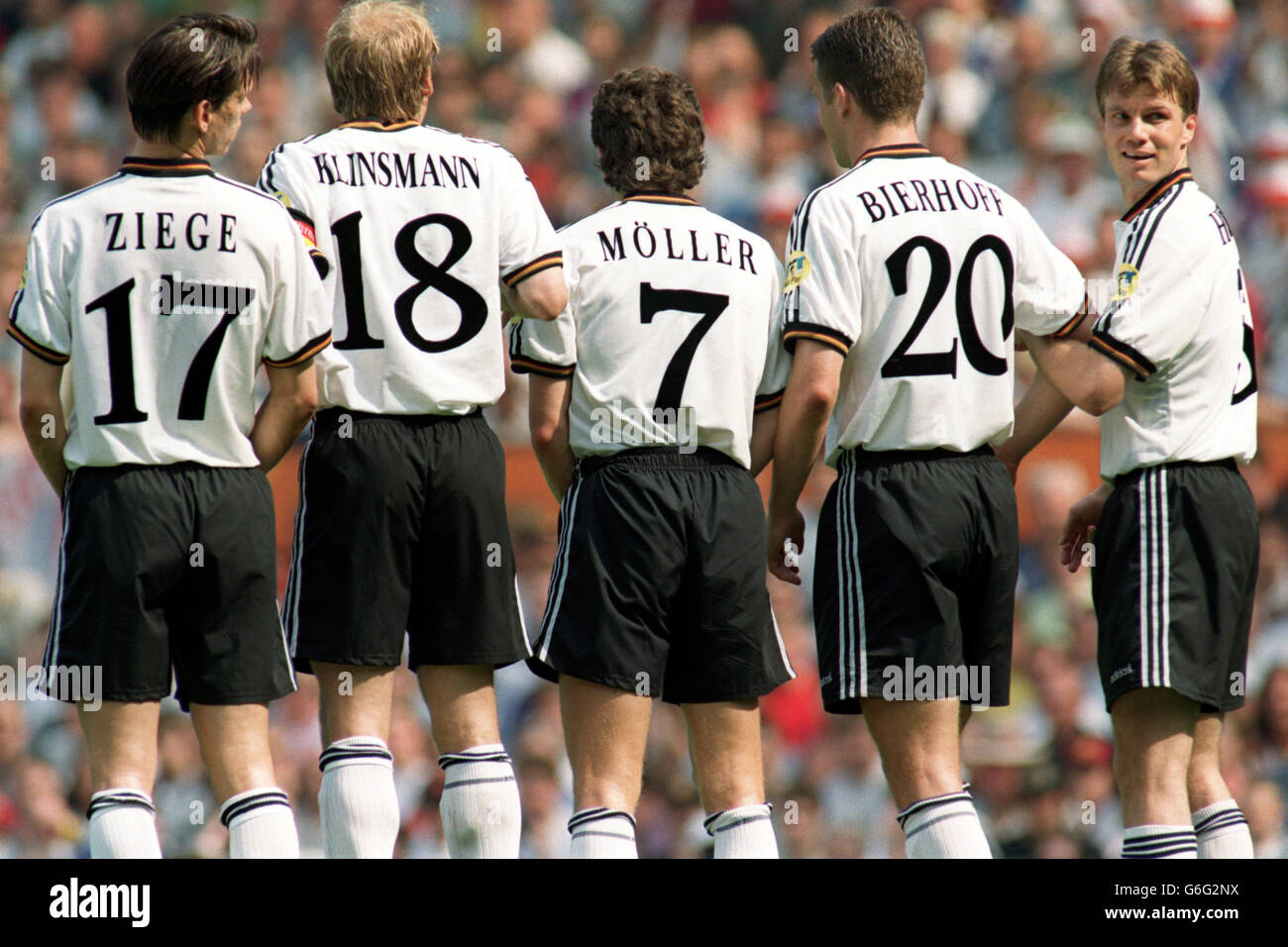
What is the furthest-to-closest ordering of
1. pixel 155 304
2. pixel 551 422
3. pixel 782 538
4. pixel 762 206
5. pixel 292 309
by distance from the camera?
pixel 762 206 → pixel 782 538 → pixel 551 422 → pixel 292 309 → pixel 155 304

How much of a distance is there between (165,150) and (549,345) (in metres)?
1.12

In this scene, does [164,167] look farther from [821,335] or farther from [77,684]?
[821,335]

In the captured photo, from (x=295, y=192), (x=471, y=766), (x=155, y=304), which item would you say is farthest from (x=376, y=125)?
(x=471, y=766)

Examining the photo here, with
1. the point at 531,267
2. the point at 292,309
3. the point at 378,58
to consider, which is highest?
the point at 378,58

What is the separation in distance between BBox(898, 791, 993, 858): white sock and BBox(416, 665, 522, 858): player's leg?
3.57 ft

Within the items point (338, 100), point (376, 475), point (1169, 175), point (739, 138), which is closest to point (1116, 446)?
point (1169, 175)

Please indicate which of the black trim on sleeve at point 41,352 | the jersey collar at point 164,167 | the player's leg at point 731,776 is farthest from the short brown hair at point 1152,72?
the black trim on sleeve at point 41,352

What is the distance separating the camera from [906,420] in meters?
4.68

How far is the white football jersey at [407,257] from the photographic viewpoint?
4.68 metres

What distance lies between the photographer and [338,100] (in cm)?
489

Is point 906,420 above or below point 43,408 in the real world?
below

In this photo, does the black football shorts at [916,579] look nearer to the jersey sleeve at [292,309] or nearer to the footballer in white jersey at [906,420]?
the footballer in white jersey at [906,420]

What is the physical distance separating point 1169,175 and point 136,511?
2982 mm

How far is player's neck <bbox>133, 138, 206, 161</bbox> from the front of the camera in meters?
4.46
